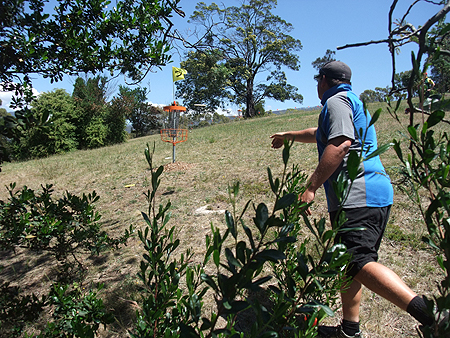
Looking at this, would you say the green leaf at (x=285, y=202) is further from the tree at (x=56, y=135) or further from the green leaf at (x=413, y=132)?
the tree at (x=56, y=135)

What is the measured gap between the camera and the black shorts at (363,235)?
1755mm

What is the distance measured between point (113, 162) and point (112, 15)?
791cm

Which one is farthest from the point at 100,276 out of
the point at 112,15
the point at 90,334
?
the point at 112,15

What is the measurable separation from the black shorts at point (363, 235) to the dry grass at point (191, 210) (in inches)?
31.0

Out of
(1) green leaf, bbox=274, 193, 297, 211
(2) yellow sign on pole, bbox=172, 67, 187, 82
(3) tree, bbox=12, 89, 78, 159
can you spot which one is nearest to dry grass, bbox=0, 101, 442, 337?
(1) green leaf, bbox=274, 193, 297, 211

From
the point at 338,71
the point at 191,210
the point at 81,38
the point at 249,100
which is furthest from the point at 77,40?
the point at 249,100

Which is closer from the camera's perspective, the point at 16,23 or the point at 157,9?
the point at 16,23

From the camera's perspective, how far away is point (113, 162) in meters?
9.39

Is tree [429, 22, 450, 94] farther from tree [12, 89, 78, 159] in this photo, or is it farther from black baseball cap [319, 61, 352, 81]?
tree [12, 89, 78, 159]

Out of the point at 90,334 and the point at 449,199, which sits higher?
the point at 449,199

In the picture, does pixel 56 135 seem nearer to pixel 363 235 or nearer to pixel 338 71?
pixel 338 71

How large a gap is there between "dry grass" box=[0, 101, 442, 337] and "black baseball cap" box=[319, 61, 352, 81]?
1132 mm

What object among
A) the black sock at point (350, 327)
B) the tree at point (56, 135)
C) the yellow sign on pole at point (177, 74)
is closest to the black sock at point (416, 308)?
the black sock at point (350, 327)

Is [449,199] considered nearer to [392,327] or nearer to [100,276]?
[392,327]
